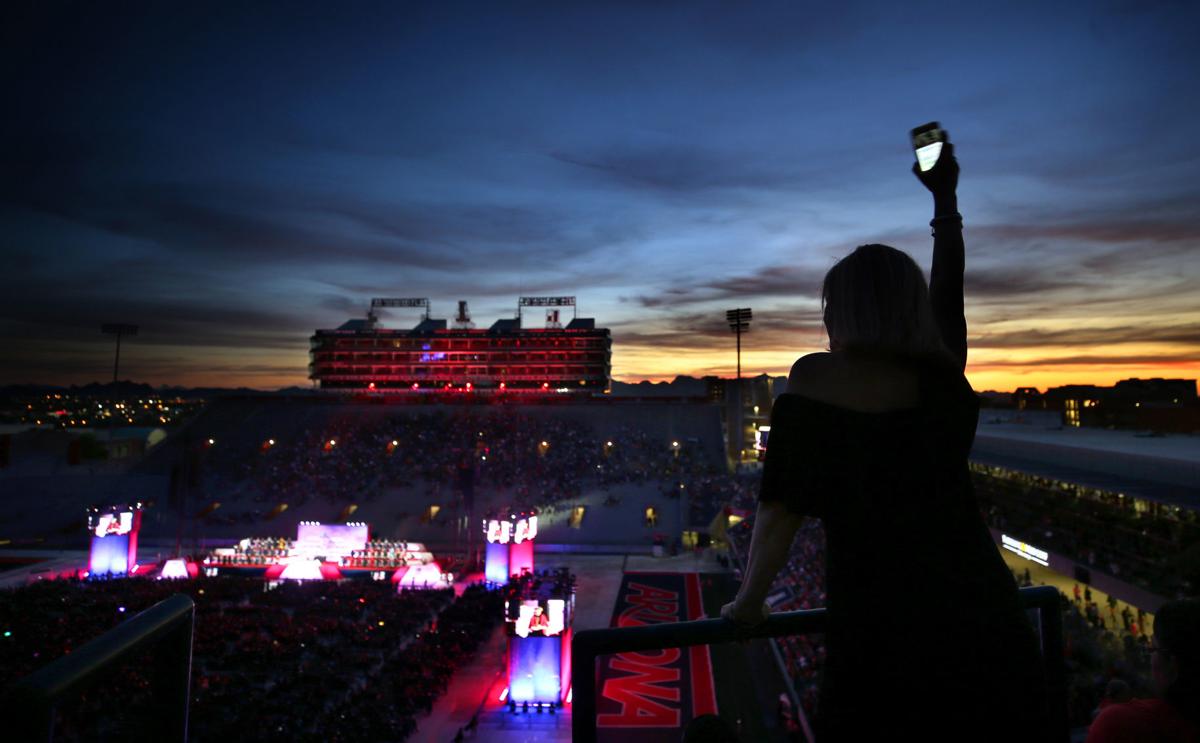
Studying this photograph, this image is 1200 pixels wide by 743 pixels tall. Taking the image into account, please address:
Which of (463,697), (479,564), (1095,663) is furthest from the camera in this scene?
(479,564)

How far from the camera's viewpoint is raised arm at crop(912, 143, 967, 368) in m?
1.77

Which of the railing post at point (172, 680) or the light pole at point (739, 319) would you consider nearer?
the railing post at point (172, 680)

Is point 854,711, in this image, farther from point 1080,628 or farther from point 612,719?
point 1080,628

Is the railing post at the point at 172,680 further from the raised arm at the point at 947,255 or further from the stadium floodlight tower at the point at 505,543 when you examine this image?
the stadium floodlight tower at the point at 505,543

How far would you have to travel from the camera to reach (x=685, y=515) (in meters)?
34.7

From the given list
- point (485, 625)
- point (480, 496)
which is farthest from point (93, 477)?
point (485, 625)

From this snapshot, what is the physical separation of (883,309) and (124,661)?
5.45 feet

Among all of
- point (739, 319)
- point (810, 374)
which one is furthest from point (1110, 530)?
point (739, 319)

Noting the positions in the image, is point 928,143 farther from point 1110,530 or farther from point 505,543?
point 505,543

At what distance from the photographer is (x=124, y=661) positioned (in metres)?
1.18

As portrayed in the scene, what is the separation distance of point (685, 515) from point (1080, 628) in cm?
2186

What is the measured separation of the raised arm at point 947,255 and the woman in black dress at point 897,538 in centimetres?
32

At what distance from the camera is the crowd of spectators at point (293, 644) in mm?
12203

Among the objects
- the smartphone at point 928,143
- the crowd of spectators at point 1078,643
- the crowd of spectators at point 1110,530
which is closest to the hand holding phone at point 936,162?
the smartphone at point 928,143
